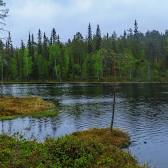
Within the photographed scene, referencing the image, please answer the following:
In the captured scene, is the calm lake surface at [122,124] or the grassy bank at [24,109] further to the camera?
the grassy bank at [24,109]

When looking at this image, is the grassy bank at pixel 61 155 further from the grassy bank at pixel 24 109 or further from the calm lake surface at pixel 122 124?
the grassy bank at pixel 24 109

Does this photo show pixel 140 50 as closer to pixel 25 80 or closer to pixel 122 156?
pixel 25 80

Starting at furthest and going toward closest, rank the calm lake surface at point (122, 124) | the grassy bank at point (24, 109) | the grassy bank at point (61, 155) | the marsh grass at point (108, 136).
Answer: the grassy bank at point (24, 109) → the marsh grass at point (108, 136) → the calm lake surface at point (122, 124) → the grassy bank at point (61, 155)

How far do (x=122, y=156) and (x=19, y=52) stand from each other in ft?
534

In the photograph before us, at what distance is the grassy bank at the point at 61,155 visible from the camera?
21.8 meters

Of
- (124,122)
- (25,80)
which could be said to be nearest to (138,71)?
(25,80)

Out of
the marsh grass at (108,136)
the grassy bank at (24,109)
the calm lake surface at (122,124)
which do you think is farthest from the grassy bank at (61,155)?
the grassy bank at (24,109)

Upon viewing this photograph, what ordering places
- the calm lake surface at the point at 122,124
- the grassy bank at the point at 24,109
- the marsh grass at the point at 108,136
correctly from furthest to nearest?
1. the grassy bank at the point at 24,109
2. the marsh grass at the point at 108,136
3. the calm lake surface at the point at 122,124

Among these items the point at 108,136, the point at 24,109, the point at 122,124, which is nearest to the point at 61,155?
the point at 108,136

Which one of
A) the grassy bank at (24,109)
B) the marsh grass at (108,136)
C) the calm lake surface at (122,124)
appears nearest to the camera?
the calm lake surface at (122,124)

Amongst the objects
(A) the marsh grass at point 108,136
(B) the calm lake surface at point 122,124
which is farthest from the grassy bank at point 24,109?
(A) the marsh grass at point 108,136

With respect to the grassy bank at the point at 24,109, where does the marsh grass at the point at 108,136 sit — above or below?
below

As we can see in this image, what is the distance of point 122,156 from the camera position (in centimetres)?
2600

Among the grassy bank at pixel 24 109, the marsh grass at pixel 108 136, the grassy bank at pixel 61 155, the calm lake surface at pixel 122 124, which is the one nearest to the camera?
the grassy bank at pixel 61 155
